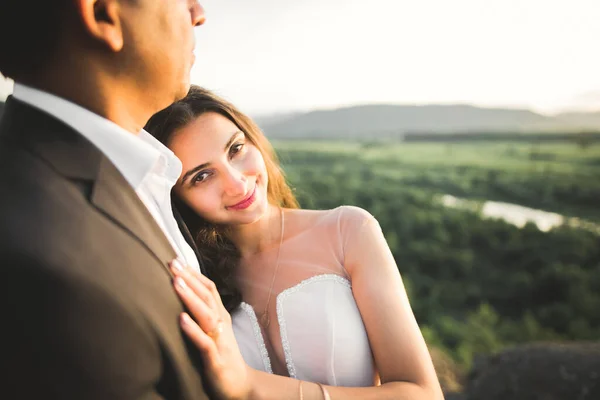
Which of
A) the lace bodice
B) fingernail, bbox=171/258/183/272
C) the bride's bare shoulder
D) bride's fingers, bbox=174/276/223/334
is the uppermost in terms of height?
fingernail, bbox=171/258/183/272

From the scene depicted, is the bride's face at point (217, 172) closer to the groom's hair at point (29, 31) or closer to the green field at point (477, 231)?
the groom's hair at point (29, 31)

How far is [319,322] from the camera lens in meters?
1.52

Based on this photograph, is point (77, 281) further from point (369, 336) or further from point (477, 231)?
point (477, 231)

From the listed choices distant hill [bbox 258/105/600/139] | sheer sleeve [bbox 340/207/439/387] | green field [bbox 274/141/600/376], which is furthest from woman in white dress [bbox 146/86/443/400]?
distant hill [bbox 258/105/600/139]

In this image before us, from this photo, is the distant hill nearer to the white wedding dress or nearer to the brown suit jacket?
the white wedding dress

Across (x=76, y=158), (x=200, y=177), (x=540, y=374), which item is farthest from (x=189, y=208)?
(x=540, y=374)

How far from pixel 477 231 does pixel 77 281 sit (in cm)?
518

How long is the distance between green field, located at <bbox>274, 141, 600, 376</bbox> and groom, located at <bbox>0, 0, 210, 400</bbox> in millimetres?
3288

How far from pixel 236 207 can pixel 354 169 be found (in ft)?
15.6

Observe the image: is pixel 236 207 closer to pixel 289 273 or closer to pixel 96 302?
pixel 289 273

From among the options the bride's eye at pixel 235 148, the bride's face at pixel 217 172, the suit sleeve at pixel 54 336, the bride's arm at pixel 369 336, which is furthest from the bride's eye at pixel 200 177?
the suit sleeve at pixel 54 336

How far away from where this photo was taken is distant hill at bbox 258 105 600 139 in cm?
546

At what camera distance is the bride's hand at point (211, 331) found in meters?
0.83

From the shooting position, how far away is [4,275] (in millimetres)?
611
